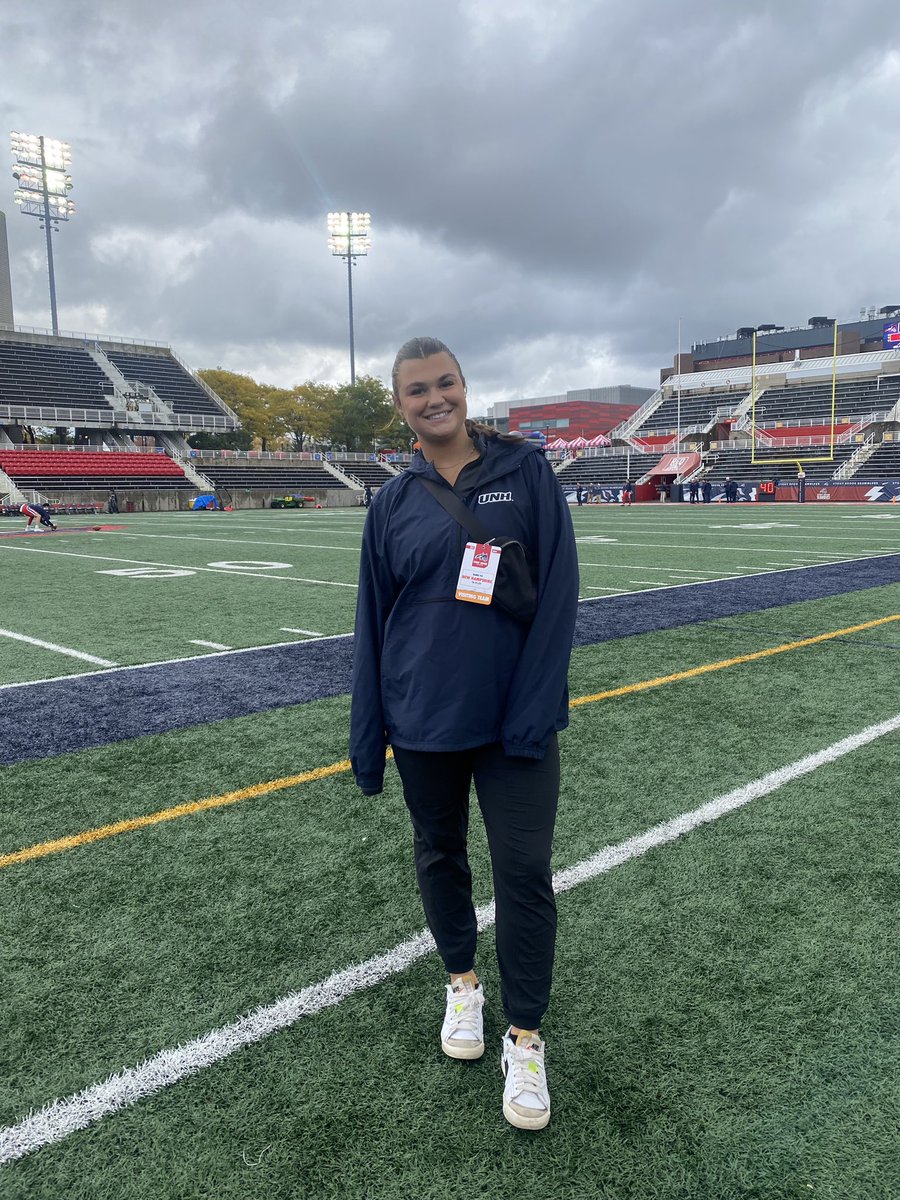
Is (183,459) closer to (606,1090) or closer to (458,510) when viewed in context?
(458,510)

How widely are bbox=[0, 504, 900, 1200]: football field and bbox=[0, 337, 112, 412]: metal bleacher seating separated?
54298 mm

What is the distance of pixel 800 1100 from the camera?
81.7 inches

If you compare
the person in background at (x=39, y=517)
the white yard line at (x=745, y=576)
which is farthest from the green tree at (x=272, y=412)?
the white yard line at (x=745, y=576)

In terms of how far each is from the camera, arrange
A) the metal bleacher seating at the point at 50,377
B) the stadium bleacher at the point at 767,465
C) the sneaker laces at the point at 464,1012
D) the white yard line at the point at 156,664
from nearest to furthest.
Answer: the sneaker laces at the point at 464,1012 < the white yard line at the point at 156,664 < the stadium bleacher at the point at 767,465 < the metal bleacher seating at the point at 50,377

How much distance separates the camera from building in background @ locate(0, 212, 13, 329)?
4370 inches

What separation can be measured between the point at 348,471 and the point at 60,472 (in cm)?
1905

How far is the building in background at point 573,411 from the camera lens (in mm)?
126812

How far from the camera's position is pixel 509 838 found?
2.09 meters

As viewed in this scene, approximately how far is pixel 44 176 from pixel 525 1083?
70.2m

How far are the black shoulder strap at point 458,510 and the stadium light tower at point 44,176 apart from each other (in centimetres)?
6742

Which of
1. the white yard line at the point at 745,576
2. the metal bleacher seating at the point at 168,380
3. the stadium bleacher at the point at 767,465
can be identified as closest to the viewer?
the white yard line at the point at 745,576

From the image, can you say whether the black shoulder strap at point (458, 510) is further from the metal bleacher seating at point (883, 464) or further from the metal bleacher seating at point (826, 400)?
the metal bleacher seating at point (826, 400)

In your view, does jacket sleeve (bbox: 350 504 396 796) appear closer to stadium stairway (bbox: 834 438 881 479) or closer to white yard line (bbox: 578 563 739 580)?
white yard line (bbox: 578 563 739 580)

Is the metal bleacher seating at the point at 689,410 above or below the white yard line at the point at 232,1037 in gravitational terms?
above
